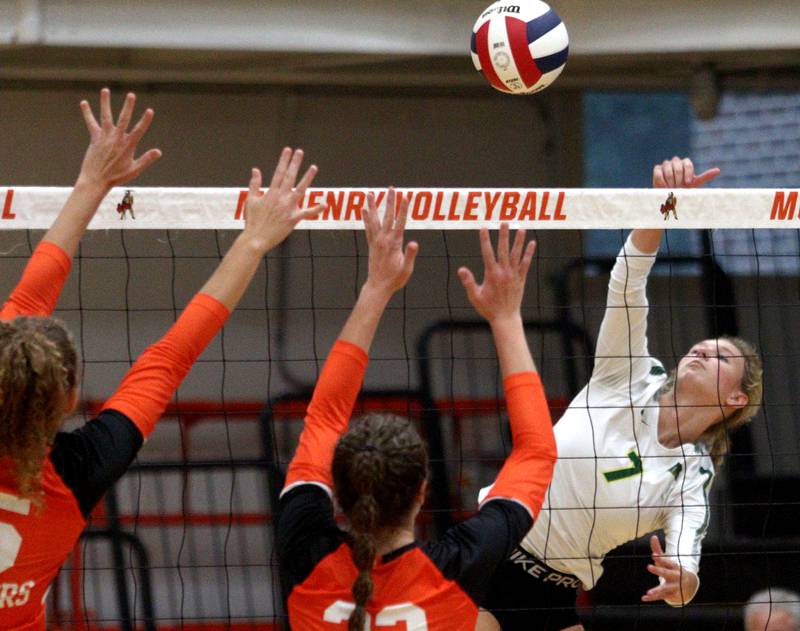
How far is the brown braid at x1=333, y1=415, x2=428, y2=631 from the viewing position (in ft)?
7.18

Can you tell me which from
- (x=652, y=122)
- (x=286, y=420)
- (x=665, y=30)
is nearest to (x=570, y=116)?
(x=652, y=122)

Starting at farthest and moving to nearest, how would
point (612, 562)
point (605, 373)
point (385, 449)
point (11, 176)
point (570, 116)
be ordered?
point (570, 116) → point (11, 176) → point (612, 562) → point (605, 373) → point (385, 449)

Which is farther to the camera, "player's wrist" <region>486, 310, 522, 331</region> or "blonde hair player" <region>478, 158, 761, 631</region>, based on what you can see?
"blonde hair player" <region>478, 158, 761, 631</region>

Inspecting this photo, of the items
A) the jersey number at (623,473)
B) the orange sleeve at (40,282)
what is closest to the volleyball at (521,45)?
the jersey number at (623,473)

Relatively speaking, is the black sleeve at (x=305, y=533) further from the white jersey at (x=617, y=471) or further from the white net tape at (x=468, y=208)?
the white jersey at (x=617, y=471)

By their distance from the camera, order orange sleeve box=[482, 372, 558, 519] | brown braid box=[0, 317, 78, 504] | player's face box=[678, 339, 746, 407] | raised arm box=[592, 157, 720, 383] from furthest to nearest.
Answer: player's face box=[678, 339, 746, 407], raised arm box=[592, 157, 720, 383], orange sleeve box=[482, 372, 558, 519], brown braid box=[0, 317, 78, 504]

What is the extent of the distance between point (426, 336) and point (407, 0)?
1834mm

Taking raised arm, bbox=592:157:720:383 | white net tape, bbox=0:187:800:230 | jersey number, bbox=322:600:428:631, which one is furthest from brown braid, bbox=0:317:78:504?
raised arm, bbox=592:157:720:383

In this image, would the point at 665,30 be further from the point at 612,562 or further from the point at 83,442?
the point at 83,442

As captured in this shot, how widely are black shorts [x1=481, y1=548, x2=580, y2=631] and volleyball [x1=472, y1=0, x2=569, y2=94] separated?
1.60 metres

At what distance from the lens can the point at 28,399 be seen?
6.98 ft

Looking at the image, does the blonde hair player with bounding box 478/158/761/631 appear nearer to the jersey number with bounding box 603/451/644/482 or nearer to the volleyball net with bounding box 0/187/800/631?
the jersey number with bounding box 603/451/644/482

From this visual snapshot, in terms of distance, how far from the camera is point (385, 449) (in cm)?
223

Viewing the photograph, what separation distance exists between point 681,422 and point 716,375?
0.63 ft
